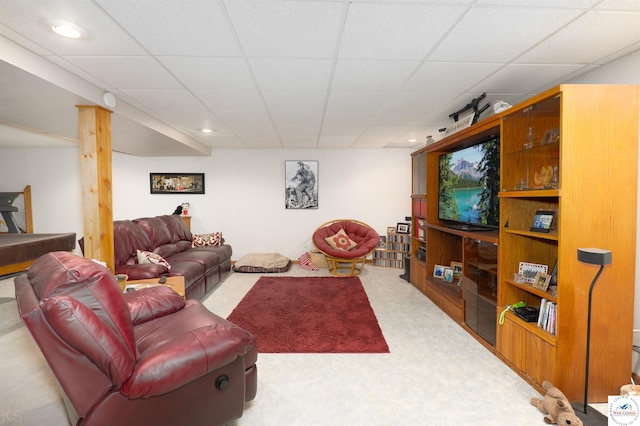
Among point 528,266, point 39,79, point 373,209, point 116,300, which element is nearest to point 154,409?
point 116,300

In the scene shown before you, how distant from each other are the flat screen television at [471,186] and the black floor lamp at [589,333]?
3.58 feet

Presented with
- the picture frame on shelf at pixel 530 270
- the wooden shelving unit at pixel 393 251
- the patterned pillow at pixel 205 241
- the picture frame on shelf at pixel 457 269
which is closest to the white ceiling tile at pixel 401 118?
the picture frame on shelf at pixel 457 269

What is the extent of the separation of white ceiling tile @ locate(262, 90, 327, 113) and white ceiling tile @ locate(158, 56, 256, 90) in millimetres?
293

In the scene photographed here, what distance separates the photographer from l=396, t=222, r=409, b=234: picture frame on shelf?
5.74m

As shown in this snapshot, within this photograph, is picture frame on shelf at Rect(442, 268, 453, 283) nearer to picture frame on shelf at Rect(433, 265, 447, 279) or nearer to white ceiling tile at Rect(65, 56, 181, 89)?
picture frame on shelf at Rect(433, 265, 447, 279)

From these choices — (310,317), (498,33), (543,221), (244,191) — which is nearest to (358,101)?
(498,33)

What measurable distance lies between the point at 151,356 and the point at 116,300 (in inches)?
12.4

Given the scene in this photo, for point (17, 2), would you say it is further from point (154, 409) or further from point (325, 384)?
point (325, 384)

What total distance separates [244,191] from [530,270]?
16.8ft

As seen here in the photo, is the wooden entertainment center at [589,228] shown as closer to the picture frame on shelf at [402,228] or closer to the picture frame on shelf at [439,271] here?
the picture frame on shelf at [439,271]

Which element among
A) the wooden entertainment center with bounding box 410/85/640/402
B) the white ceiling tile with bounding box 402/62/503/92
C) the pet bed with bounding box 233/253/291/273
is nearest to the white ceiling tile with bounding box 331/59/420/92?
the white ceiling tile with bounding box 402/62/503/92

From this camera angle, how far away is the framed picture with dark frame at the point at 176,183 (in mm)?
6168

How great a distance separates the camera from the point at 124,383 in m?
1.26
